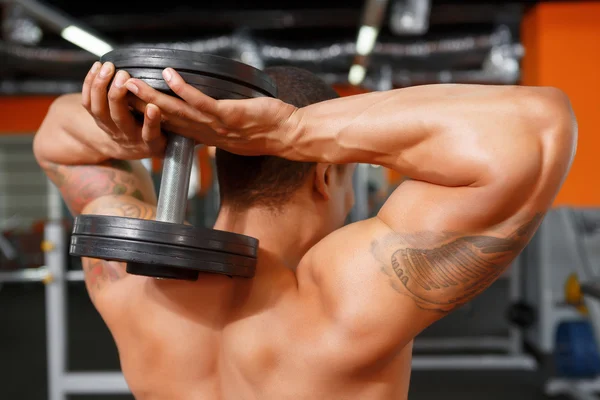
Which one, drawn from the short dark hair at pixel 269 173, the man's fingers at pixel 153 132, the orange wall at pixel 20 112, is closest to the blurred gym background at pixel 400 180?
the orange wall at pixel 20 112

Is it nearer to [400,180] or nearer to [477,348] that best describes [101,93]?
[477,348]

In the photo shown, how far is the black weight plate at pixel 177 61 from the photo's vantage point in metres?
0.69

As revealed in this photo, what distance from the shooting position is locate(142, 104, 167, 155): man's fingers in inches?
27.5

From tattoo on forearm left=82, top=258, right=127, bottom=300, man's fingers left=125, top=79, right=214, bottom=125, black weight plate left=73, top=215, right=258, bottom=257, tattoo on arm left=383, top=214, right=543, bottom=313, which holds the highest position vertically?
man's fingers left=125, top=79, right=214, bottom=125

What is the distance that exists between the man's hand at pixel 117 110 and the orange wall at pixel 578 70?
430cm

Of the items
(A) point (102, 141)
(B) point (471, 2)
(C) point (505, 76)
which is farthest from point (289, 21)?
(A) point (102, 141)

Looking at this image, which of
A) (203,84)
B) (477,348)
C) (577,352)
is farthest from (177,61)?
(477,348)

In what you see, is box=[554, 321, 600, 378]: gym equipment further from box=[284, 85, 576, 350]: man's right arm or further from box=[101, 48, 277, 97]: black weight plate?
box=[101, 48, 277, 97]: black weight plate

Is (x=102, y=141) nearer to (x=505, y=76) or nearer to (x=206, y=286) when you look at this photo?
(x=206, y=286)

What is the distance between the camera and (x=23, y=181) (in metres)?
9.66

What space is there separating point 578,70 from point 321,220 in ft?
14.2

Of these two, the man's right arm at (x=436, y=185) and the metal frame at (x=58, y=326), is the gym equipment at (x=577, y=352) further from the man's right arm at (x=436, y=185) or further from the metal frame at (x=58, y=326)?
the man's right arm at (x=436, y=185)

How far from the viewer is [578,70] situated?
4.53m

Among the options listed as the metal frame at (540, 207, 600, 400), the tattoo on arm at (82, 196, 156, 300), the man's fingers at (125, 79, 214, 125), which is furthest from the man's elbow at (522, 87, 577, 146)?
the metal frame at (540, 207, 600, 400)
